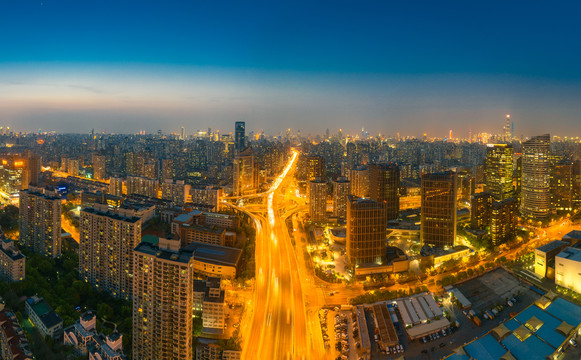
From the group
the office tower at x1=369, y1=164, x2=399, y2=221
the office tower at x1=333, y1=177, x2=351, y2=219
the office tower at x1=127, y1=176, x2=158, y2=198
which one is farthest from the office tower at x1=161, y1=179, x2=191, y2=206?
the office tower at x1=369, y1=164, x2=399, y2=221

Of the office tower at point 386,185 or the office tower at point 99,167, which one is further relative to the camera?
the office tower at point 99,167

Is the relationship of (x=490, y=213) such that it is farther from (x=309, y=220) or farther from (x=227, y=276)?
(x=227, y=276)

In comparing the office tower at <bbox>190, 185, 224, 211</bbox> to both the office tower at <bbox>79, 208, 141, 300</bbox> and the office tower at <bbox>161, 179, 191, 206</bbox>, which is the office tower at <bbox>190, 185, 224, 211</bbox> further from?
the office tower at <bbox>79, 208, 141, 300</bbox>

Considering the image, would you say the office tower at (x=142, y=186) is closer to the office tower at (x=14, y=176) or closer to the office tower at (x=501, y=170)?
the office tower at (x=14, y=176)

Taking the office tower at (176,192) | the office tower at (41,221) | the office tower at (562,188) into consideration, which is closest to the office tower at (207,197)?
the office tower at (176,192)

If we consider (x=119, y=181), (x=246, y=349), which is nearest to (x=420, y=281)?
(x=246, y=349)
